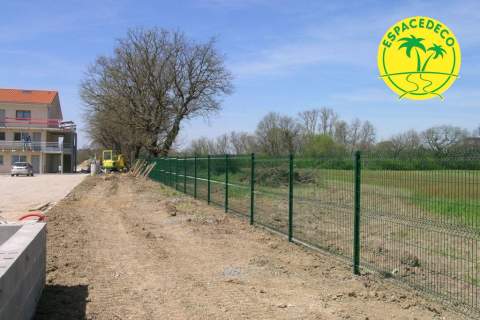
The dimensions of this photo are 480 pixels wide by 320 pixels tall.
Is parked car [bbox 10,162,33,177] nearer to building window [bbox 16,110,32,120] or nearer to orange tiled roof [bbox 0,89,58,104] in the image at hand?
building window [bbox 16,110,32,120]

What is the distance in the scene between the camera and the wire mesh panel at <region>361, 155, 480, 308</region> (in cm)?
588

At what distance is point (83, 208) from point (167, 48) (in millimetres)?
31463

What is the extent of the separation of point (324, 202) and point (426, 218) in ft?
8.59

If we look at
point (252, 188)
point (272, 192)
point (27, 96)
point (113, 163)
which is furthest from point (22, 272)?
point (27, 96)

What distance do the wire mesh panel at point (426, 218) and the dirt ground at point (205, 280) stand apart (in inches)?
24.8

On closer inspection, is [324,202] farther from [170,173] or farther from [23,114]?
[23,114]

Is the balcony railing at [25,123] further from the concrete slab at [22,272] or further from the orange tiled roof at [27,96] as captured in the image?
the concrete slab at [22,272]

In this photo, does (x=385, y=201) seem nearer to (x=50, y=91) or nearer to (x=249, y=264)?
(x=249, y=264)

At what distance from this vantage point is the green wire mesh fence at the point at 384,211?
20.0 ft

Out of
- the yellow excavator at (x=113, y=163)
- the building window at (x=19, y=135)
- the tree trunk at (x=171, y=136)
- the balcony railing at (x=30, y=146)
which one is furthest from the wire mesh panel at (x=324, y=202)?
the building window at (x=19, y=135)

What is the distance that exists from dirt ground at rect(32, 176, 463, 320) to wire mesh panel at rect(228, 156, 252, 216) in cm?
143

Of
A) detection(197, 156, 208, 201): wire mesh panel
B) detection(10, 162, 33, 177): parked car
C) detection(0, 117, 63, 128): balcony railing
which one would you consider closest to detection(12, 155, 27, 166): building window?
Answer: detection(0, 117, 63, 128): balcony railing

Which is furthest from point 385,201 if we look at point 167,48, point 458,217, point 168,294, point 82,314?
point 167,48

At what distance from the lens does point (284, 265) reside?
28.6ft
